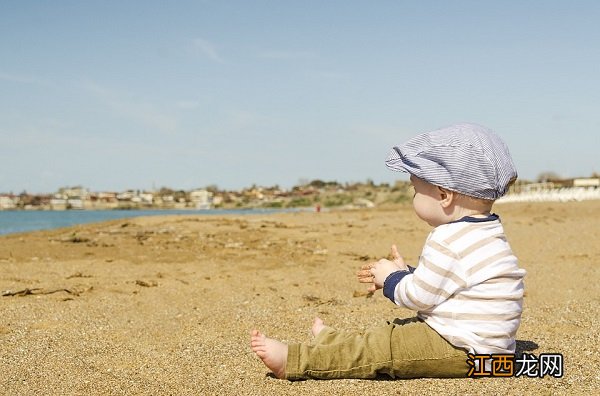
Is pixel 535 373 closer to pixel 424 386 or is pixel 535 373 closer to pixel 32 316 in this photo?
pixel 424 386

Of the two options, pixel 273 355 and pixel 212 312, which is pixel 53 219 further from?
pixel 273 355

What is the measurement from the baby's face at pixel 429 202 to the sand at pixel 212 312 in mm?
676

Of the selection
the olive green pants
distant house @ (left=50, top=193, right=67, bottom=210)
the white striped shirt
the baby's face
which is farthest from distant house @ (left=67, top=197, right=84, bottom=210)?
the white striped shirt

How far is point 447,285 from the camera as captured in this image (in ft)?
7.36

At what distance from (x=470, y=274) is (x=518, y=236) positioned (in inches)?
274

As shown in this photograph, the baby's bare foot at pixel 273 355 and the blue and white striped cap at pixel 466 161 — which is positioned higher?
the blue and white striped cap at pixel 466 161

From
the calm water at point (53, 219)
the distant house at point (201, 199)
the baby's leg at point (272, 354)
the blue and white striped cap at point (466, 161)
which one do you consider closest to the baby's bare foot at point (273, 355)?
the baby's leg at point (272, 354)

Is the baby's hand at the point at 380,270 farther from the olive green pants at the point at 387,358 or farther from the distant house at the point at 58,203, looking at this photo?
the distant house at the point at 58,203

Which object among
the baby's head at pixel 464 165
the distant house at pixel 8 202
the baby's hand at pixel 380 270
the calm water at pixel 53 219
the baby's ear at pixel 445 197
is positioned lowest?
the calm water at pixel 53 219

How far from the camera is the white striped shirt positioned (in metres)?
2.24

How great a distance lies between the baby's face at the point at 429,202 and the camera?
2.38m

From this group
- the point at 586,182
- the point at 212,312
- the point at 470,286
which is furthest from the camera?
the point at 586,182

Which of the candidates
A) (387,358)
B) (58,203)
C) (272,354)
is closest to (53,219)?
(58,203)

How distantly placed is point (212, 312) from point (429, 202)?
6.51 feet
